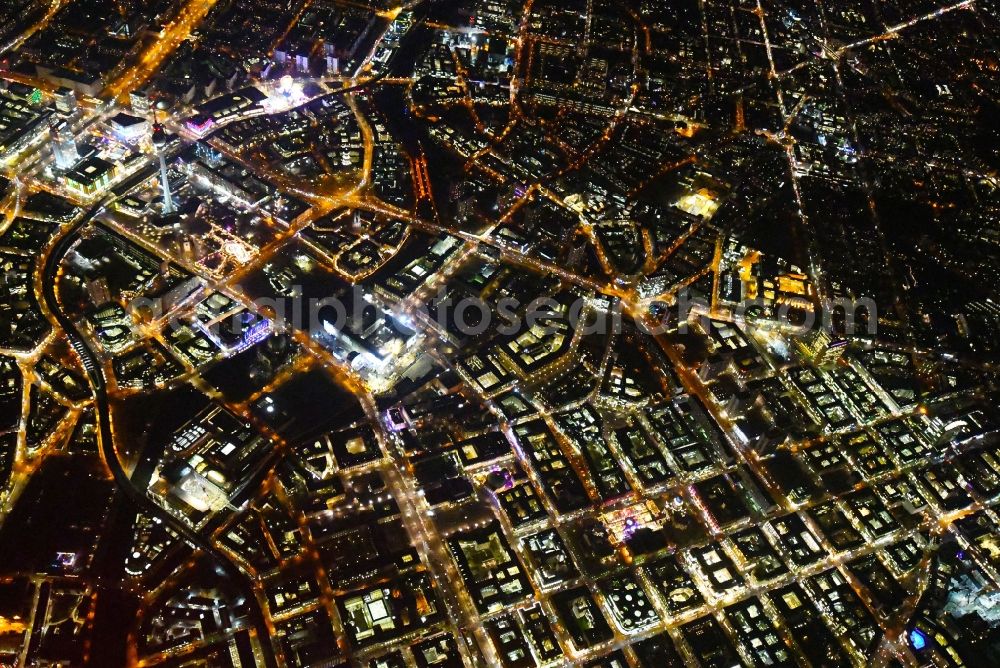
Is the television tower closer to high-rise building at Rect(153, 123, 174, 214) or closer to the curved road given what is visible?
high-rise building at Rect(153, 123, 174, 214)

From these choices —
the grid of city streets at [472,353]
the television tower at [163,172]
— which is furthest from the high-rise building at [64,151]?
the television tower at [163,172]

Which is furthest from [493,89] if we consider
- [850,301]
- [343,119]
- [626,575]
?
[626,575]

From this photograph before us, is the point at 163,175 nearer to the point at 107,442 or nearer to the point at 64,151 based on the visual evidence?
the point at 64,151

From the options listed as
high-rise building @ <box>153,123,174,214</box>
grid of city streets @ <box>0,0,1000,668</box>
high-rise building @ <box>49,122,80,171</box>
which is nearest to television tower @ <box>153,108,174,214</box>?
high-rise building @ <box>153,123,174,214</box>

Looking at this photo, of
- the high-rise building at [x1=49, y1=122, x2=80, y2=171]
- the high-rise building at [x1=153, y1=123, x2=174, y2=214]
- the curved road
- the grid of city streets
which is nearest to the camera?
the curved road

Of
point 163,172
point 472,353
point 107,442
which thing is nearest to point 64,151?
point 163,172

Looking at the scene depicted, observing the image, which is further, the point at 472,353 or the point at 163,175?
the point at 163,175

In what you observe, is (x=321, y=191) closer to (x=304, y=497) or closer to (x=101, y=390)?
(x=101, y=390)

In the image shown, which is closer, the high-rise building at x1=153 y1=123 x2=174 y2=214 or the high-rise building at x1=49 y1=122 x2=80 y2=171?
the high-rise building at x1=153 y1=123 x2=174 y2=214

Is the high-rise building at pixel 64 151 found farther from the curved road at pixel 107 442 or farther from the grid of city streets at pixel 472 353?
the curved road at pixel 107 442
